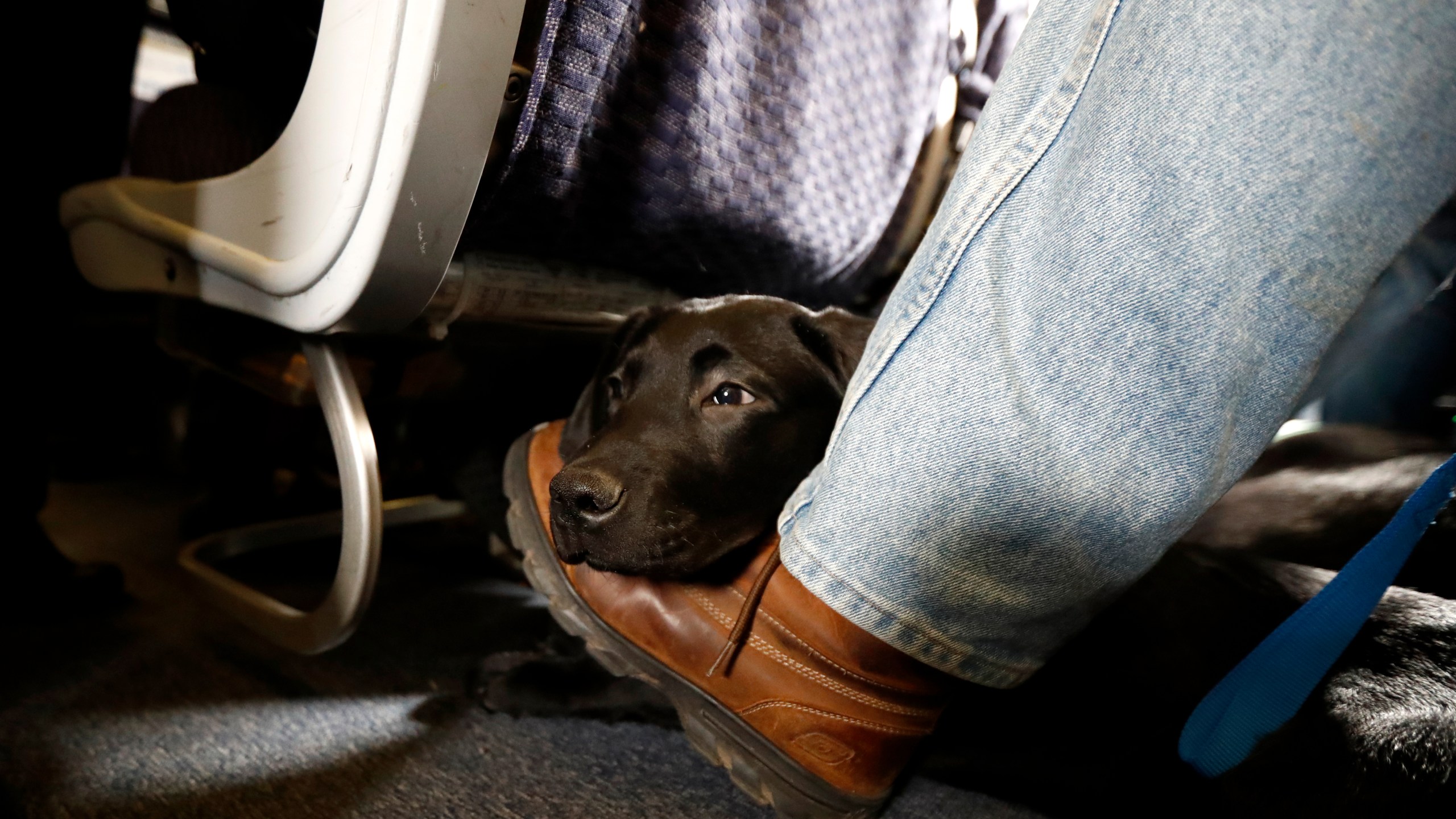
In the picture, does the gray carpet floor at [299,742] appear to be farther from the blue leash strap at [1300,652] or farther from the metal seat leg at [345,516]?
the blue leash strap at [1300,652]

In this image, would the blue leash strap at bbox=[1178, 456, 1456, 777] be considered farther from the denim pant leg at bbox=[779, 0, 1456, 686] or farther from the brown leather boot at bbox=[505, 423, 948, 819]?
the brown leather boot at bbox=[505, 423, 948, 819]

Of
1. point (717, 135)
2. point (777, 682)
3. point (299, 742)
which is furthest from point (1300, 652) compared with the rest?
point (299, 742)

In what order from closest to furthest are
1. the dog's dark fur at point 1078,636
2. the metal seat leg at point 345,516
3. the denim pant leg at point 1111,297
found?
the denim pant leg at point 1111,297 → the dog's dark fur at point 1078,636 → the metal seat leg at point 345,516

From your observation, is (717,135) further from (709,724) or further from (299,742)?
(299,742)

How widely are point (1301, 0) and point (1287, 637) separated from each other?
50 cm

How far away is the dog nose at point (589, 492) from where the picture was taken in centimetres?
74

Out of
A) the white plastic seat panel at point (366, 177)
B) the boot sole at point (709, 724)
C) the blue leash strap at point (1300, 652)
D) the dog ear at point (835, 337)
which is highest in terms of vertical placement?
the white plastic seat panel at point (366, 177)

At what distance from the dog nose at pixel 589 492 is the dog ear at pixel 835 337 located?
1.05 feet

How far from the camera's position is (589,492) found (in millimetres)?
743

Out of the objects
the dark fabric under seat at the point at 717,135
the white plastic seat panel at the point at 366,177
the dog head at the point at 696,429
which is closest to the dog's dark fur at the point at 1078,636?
the dog head at the point at 696,429

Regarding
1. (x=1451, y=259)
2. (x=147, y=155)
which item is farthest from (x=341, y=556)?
(x=1451, y=259)

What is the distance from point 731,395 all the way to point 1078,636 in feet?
1.61

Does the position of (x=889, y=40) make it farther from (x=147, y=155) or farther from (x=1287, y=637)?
(x=147, y=155)

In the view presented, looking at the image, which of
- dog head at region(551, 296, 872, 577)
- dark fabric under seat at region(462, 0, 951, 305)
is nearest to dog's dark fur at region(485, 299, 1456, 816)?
dog head at region(551, 296, 872, 577)
